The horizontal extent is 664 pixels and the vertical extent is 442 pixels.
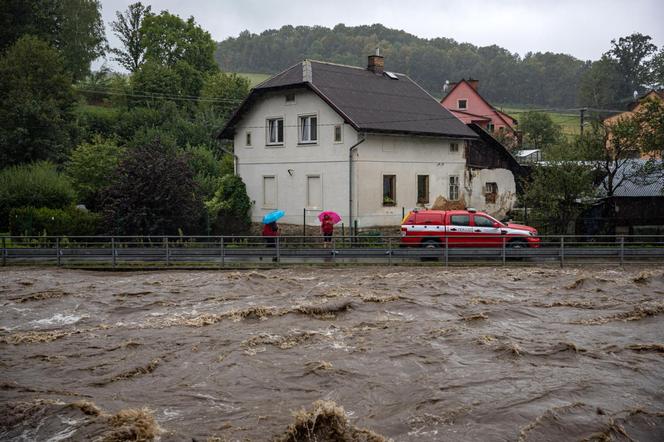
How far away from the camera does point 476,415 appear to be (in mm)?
12508

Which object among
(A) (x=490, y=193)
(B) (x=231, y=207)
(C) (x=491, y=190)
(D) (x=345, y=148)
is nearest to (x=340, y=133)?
(D) (x=345, y=148)

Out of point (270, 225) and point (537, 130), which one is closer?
point (270, 225)

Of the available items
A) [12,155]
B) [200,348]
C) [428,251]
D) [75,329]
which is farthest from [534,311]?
[12,155]

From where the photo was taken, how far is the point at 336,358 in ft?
51.5

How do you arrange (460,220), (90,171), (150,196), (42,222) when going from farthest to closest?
(90,171) < (42,222) < (150,196) < (460,220)

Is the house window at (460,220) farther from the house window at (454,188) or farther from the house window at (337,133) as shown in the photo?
the house window at (454,188)

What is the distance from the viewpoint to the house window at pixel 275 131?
37.9 meters

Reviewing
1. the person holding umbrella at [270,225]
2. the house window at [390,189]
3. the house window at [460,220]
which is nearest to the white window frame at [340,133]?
the house window at [390,189]

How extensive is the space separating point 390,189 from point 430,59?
63298 mm

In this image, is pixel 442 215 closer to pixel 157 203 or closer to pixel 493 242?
pixel 493 242

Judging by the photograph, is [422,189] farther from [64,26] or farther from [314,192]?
[64,26]

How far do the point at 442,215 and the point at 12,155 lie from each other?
92.0ft

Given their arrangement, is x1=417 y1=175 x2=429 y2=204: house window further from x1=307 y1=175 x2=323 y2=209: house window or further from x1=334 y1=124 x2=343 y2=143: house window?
x1=307 y1=175 x2=323 y2=209: house window

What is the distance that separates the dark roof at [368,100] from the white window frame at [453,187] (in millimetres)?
2339
